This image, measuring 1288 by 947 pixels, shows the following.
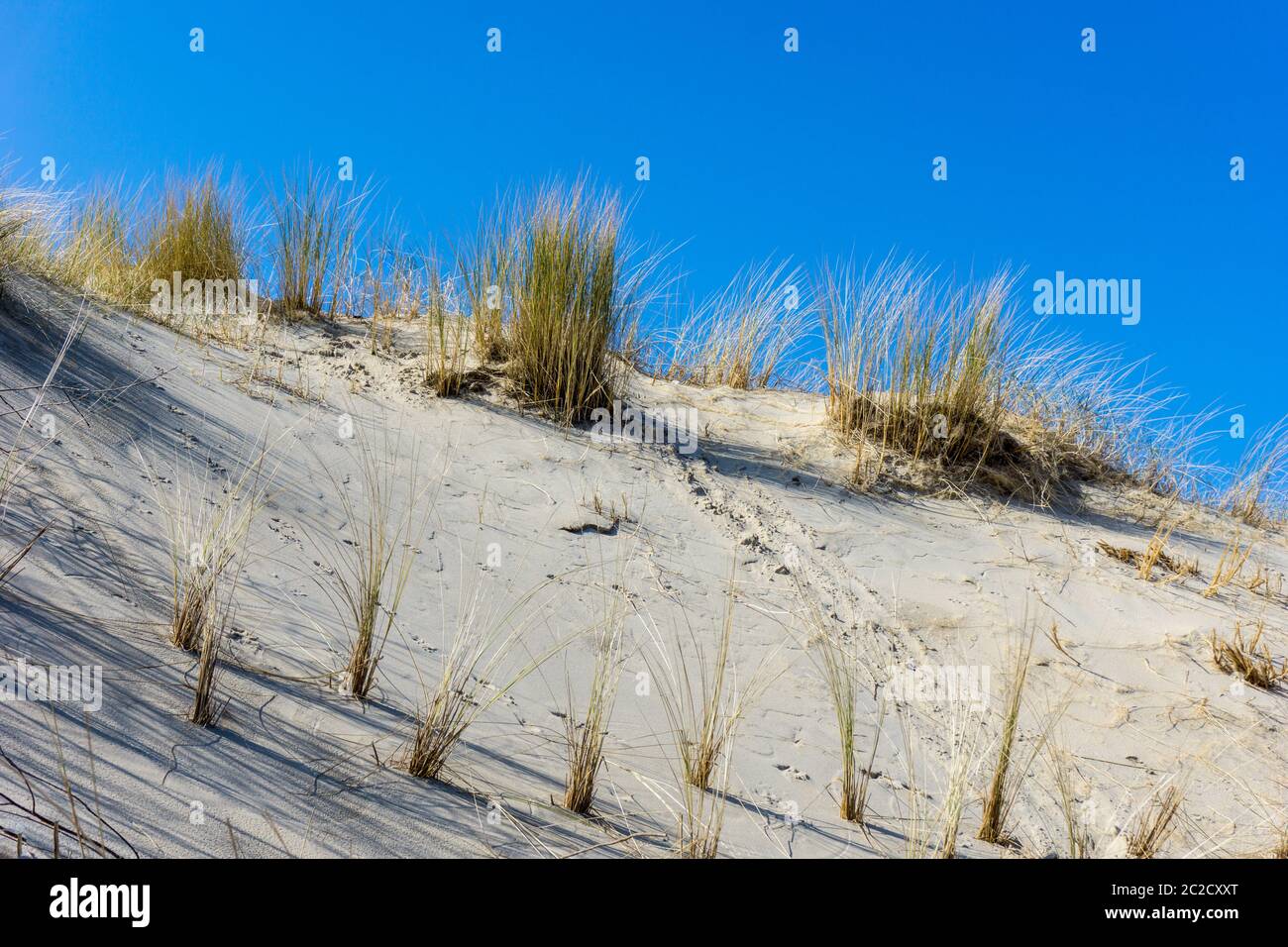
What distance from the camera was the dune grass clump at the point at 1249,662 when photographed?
4.37 m

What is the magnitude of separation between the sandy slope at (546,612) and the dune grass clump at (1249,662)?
116 mm

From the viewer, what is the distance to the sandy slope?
2.28 meters

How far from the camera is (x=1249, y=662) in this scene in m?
4.37

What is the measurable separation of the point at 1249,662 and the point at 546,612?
3.31 m

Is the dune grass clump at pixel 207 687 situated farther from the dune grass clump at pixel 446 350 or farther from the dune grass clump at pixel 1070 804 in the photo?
the dune grass clump at pixel 446 350

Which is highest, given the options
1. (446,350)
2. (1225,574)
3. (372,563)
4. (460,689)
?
(446,350)

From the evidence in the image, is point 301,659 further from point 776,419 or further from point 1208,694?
point 776,419

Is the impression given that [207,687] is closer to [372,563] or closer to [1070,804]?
[372,563]

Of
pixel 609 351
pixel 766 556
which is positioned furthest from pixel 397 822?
pixel 609 351

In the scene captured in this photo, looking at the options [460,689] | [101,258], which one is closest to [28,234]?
[101,258]

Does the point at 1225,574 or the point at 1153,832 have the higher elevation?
the point at 1225,574

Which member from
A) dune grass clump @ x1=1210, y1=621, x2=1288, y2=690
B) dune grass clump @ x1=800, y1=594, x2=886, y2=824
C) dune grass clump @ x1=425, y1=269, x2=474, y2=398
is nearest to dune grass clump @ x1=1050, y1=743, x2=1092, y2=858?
dune grass clump @ x1=800, y1=594, x2=886, y2=824

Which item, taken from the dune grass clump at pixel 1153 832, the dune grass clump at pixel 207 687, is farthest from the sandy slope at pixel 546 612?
the dune grass clump at pixel 1153 832
